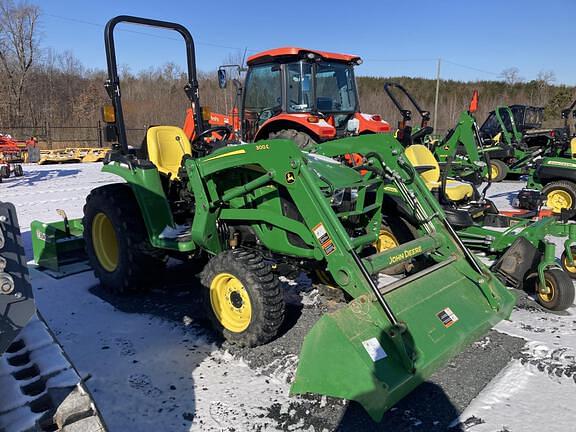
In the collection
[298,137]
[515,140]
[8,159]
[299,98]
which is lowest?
[8,159]

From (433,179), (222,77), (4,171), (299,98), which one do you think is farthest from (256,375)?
(4,171)

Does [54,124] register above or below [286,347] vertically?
above

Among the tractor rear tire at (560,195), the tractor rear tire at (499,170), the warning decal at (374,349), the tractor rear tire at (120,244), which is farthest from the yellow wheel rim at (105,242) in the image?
the tractor rear tire at (499,170)

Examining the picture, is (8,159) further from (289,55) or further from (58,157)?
(289,55)

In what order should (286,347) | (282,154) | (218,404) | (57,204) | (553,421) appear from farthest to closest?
(57,204)
(286,347)
(282,154)
(218,404)
(553,421)

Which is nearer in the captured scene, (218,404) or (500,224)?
(218,404)

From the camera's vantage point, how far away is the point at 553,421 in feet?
8.13

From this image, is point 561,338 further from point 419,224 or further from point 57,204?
point 57,204

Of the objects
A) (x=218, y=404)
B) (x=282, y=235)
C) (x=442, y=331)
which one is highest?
(x=282, y=235)

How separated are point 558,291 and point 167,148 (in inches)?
144

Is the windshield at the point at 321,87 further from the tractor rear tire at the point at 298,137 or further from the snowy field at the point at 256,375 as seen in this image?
the snowy field at the point at 256,375

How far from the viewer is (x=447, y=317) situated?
2.87 m

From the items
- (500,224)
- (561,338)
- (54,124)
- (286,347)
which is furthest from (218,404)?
(54,124)

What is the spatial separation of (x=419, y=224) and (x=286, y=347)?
140cm
